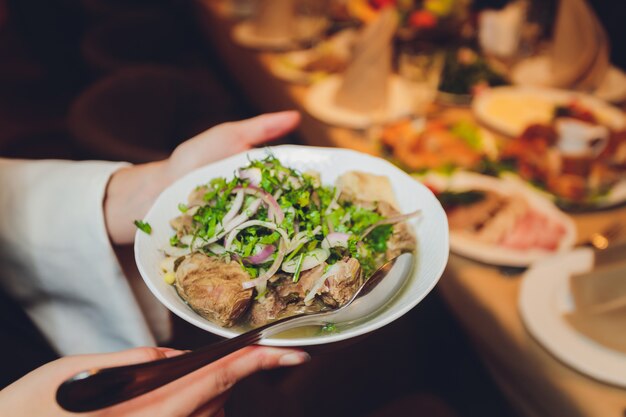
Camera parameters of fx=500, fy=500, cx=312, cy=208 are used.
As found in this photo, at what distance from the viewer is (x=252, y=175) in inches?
44.5

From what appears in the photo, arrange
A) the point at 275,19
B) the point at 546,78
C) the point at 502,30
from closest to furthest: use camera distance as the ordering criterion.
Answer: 1. the point at 546,78
2. the point at 502,30
3. the point at 275,19

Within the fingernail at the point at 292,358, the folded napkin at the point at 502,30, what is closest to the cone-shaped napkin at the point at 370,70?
the folded napkin at the point at 502,30

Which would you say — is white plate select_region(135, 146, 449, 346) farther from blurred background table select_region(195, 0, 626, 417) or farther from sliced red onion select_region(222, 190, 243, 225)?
blurred background table select_region(195, 0, 626, 417)

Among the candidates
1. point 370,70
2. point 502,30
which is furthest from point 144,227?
point 502,30

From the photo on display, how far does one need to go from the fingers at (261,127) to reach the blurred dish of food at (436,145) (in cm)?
82

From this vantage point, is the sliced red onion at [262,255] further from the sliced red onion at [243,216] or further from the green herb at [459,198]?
the green herb at [459,198]

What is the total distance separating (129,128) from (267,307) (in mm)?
1856

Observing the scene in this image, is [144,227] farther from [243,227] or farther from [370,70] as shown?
[370,70]

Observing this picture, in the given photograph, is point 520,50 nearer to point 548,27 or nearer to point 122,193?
point 548,27

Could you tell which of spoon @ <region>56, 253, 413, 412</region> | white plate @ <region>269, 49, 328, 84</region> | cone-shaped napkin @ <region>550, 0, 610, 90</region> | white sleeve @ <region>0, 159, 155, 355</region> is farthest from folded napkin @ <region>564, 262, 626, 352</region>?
white plate @ <region>269, 49, 328, 84</region>

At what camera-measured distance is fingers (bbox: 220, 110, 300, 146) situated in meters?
1.41

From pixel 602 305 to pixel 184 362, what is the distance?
3.68 ft

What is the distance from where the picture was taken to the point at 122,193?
1414mm

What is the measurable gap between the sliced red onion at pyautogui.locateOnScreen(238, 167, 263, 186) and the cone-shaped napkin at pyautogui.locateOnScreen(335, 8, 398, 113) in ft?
5.12
